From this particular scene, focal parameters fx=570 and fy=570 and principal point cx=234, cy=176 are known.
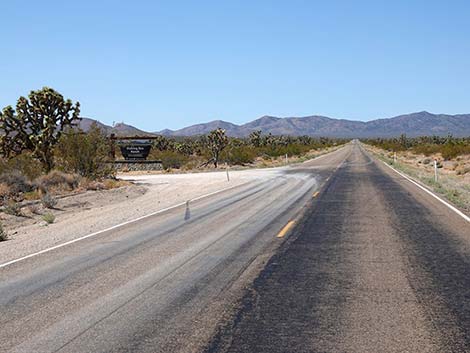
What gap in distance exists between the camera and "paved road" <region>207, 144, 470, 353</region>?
5.41m

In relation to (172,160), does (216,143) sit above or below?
above

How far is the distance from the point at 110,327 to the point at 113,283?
2.02 m

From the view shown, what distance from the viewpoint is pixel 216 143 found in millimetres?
59812

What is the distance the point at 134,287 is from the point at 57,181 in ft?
65.5

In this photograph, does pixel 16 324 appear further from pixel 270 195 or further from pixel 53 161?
pixel 53 161

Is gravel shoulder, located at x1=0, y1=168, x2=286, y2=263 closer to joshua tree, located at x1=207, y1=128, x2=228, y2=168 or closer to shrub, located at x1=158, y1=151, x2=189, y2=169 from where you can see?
shrub, located at x1=158, y1=151, x2=189, y2=169

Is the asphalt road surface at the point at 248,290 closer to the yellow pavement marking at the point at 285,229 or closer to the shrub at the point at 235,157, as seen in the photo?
the yellow pavement marking at the point at 285,229

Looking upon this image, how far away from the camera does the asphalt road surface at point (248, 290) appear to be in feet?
18.1

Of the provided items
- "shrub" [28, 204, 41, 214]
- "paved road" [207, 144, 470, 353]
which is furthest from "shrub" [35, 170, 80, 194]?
"paved road" [207, 144, 470, 353]

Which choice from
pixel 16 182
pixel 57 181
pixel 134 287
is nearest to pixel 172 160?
pixel 57 181

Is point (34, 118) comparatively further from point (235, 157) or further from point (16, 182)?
point (235, 157)

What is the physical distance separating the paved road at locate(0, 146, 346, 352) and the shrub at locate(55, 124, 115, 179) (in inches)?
644

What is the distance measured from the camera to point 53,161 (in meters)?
31.5

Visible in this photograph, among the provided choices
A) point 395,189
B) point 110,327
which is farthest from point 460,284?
point 395,189
